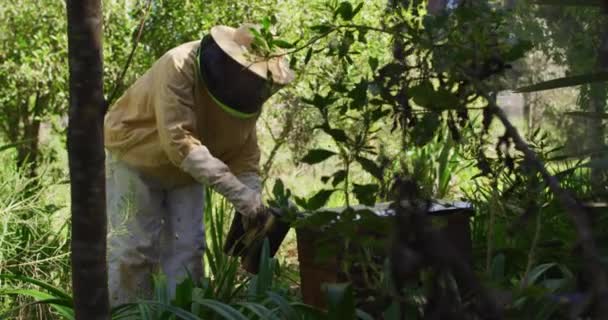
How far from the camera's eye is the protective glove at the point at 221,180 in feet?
15.1

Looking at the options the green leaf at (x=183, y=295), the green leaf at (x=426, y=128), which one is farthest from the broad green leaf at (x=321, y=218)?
the green leaf at (x=183, y=295)

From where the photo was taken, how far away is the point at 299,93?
267 inches

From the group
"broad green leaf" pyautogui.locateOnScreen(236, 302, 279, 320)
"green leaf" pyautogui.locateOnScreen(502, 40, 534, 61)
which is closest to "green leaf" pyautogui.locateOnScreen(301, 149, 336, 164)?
"green leaf" pyautogui.locateOnScreen(502, 40, 534, 61)

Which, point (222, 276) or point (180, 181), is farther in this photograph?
point (180, 181)

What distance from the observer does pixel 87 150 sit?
92.4 inches

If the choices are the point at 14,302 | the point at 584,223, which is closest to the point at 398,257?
the point at 584,223

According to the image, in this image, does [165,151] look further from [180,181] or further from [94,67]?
[94,67]

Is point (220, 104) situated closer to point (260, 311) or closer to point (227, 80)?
point (227, 80)

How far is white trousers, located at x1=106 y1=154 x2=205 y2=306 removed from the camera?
5.05 metres

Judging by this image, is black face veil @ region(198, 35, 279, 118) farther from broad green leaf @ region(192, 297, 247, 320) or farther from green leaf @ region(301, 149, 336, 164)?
green leaf @ region(301, 149, 336, 164)

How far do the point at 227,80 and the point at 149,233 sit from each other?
94 centimetres

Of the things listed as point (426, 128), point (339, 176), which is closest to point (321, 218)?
point (339, 176)

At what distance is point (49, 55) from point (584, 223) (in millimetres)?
6127

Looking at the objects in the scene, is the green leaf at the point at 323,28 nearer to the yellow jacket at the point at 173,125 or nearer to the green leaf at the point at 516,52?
the green leaf at the point at 516,52
